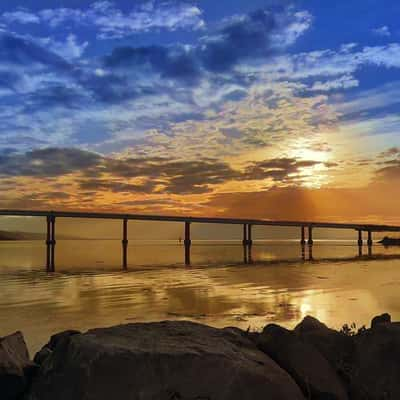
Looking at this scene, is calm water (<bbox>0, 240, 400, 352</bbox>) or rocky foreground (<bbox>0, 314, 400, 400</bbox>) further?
calm water (<bbox>0, 240, 400, 352</bbox>)

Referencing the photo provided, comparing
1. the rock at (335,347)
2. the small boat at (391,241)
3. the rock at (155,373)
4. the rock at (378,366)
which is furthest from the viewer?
the small boat at (391,241)

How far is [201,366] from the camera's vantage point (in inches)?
238

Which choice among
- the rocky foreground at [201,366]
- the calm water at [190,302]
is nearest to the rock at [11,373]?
the rocky foreground at [201,366]

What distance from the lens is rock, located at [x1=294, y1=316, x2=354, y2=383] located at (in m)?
7.70

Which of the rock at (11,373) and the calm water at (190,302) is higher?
the rock at (11,373)

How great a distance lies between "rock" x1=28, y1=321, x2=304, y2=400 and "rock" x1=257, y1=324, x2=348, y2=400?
64 centimetres

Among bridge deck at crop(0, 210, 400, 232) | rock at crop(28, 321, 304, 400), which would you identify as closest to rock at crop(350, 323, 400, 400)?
rock at crop(28, 321, 304, 400)

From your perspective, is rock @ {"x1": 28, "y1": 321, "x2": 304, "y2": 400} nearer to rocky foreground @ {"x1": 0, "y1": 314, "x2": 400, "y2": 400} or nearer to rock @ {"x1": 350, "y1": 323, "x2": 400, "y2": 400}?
rocky foreground @ {"x1": 0, "y1": 314, "x2": 400, "y2": 400}

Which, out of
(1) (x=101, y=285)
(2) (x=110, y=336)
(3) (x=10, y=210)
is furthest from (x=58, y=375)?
(3) (x=10, y=210)

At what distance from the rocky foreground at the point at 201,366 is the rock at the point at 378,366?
1 centimetres

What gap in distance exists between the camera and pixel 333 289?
2608 centimetres

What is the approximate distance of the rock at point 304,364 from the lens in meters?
6.91

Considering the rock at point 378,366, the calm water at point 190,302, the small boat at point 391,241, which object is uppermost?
the rock at point 378,366

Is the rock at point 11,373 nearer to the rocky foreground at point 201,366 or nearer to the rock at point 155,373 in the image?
the rocky foreground at point 201,366
